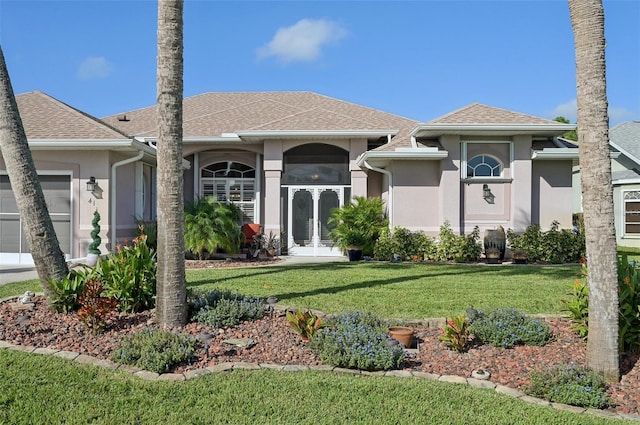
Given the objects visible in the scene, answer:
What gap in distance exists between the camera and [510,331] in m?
6.13

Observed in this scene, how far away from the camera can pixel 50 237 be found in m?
7.30

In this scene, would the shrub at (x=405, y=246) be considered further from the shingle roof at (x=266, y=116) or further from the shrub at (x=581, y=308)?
the shrub at (x=581, y=308)

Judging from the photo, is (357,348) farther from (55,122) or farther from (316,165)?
(316,165)

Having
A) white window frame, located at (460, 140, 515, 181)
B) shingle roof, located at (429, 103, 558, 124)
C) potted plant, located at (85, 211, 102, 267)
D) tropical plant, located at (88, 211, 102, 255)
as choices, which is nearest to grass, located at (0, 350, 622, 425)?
potted plant, located at (85, 211, 102, 267)

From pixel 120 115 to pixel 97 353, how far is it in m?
17.6

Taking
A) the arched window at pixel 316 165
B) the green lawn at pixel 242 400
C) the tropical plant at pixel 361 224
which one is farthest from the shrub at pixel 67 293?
the arched window at pixel 316 165

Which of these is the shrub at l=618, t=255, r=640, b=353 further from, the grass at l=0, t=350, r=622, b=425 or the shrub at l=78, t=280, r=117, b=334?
the shrub at l=78, t=280, r=117, b=334

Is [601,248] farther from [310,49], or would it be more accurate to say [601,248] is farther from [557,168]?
[310,49]

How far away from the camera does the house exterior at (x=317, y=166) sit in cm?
1410

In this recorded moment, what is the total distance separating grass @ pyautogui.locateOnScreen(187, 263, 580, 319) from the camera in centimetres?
795

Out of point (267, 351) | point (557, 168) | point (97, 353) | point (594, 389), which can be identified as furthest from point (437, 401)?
point (557, 168)

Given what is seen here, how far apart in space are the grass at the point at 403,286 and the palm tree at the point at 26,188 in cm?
283

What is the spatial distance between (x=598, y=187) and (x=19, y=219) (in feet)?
46.8

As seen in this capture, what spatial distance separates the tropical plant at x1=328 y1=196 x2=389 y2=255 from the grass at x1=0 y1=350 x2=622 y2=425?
11.0m
